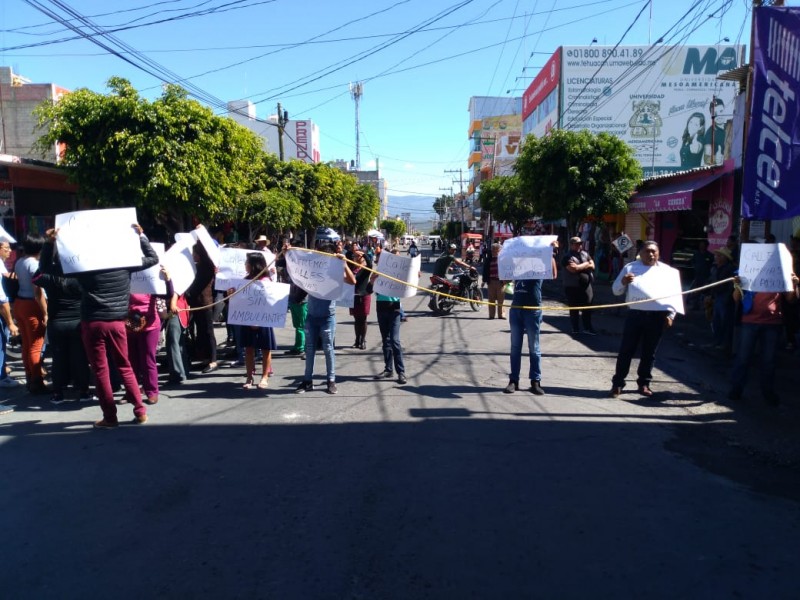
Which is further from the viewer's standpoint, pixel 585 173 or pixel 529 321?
pixel 585 173

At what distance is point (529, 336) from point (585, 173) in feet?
48.7

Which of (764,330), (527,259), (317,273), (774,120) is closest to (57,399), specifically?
(317,273)

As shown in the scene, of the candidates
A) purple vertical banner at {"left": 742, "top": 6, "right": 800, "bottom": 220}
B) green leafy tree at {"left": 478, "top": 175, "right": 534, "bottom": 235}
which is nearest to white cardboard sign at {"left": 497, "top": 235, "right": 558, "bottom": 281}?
purple vertical banner at {"left": 742, "top": 6, "right": 800, "bottom": 220}

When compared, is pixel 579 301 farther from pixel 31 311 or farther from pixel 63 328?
pixel 31 311

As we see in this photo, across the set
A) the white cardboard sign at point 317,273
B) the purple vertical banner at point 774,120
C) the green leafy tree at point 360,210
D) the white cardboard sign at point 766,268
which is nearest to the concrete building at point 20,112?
the white cardboard sign at point 317,273

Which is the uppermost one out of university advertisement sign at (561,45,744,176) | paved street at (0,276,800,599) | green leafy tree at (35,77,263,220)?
university advertisement sign at (561,45,744,176)

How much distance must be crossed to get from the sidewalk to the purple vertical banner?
227 cm

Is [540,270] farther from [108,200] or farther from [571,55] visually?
[571,55]

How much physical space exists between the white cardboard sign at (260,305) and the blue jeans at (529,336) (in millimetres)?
2806

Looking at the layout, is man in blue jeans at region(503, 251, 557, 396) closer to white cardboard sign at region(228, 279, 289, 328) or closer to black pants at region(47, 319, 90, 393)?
white cardboard sign at region(228, 279, 289, 328)

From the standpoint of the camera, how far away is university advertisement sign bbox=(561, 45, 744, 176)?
38969 mm

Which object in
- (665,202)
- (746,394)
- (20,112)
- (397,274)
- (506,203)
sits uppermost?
(20,112)

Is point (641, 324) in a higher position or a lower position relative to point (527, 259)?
lower

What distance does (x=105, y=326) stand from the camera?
225 inches
